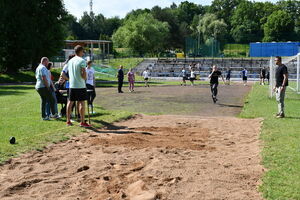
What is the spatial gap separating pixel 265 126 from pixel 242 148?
108 inches

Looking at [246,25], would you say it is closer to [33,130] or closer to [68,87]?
[68,87]

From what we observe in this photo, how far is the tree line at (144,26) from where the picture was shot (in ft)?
133

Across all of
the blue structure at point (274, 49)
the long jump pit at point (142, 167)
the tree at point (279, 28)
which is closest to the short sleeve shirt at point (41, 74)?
the long jump pit at point (142, 167)

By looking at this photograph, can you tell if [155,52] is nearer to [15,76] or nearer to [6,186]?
[15,76]

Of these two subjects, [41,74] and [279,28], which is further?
[279,28]

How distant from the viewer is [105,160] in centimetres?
710

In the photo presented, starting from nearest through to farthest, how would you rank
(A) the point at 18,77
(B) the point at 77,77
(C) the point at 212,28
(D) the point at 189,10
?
(B) the point at 77,77 → (A) the point at 18,77 → (C) the point at 212,28 → (D) the point at 189,10

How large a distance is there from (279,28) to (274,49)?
40232 millimetres

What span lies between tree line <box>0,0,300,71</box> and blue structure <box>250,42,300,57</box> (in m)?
20.7

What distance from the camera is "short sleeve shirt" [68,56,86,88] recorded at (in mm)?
9930

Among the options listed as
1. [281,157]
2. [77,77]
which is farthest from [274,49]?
[281,157]

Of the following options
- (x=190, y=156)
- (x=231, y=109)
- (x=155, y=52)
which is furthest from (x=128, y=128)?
(x=155, y=52)

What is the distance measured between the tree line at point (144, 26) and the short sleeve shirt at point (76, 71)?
32.0 metres

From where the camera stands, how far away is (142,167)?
6590mm
